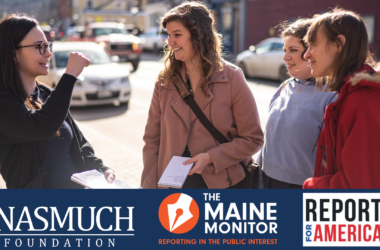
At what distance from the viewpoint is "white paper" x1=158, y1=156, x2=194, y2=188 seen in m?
2.09

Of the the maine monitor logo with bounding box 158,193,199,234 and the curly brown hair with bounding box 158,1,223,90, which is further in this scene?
the curly brown hair with bounding box 158,1,223,90

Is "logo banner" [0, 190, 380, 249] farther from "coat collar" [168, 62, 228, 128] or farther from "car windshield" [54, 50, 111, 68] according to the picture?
"car windshield" [54, 50, 111, 68]

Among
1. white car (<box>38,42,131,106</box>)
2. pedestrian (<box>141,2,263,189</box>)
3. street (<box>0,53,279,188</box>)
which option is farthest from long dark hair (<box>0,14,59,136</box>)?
white car (<box>38,42,131,106</box>)

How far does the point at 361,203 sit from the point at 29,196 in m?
1.72

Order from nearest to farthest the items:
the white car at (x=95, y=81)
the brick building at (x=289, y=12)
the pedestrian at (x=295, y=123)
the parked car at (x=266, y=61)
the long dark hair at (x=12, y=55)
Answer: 1. the long dark hair at (x=12, y=55)
2. the pedestrian at (x=295, y=123)
3. the white car at (x=95, y=81)
4. the parked car at (x=266, y=61)
5. the brick building at (x=289, y=12)

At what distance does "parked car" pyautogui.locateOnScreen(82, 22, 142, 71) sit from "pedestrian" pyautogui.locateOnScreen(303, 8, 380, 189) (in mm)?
17545

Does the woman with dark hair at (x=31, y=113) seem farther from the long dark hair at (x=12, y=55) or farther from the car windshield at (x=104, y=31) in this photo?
the car windshield at (x=104, y=31)

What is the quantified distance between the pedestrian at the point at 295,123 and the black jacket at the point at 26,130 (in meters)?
1.41

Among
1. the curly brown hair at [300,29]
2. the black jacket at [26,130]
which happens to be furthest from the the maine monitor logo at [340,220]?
the black jacket at [26,130]

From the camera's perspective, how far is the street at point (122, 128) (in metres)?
5.70

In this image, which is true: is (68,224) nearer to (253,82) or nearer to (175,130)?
(175,130)

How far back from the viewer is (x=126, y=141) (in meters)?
7.05

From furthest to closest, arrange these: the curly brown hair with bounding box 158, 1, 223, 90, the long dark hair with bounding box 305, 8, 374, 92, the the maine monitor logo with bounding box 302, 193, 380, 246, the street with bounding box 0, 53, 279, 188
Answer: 1. the street with bounding box 0, 53, 279, 188
2. the curly brown hair with bounding box 158, 1, 223, 90
3. the the maine monitor logo with bounding box 302, 193, 380, 246
4. the long dark hair with bounding box 305, 8, 374, 92

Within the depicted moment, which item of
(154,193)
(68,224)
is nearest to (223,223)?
(154,193)
